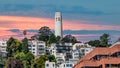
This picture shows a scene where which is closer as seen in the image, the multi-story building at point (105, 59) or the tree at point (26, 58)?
the multi-story building at point (105, 59)

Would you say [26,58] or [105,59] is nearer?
[105,59]

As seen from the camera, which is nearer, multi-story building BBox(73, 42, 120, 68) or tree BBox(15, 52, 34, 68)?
multi-story building BBox(73, 42, 120, 68)

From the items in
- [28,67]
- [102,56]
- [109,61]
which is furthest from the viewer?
[28,67]

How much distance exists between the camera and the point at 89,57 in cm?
9500

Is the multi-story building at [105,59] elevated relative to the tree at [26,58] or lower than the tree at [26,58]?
elevated

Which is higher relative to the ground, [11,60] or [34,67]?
[11,60]

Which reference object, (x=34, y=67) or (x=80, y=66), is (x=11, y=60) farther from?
(x=34, y=67)

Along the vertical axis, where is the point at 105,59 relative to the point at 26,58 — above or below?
above

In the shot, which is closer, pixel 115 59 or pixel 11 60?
pixel 11 60

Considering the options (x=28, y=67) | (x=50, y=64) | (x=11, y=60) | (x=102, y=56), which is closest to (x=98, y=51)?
(x=102, y=56)

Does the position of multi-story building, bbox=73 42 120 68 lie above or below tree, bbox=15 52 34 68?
above

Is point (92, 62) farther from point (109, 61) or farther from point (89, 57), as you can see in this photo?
point (89, 57)

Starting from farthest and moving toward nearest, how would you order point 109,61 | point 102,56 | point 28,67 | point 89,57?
point 28,67
point 89,57
point 102,56
point 109,61

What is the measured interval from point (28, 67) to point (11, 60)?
357 feet
